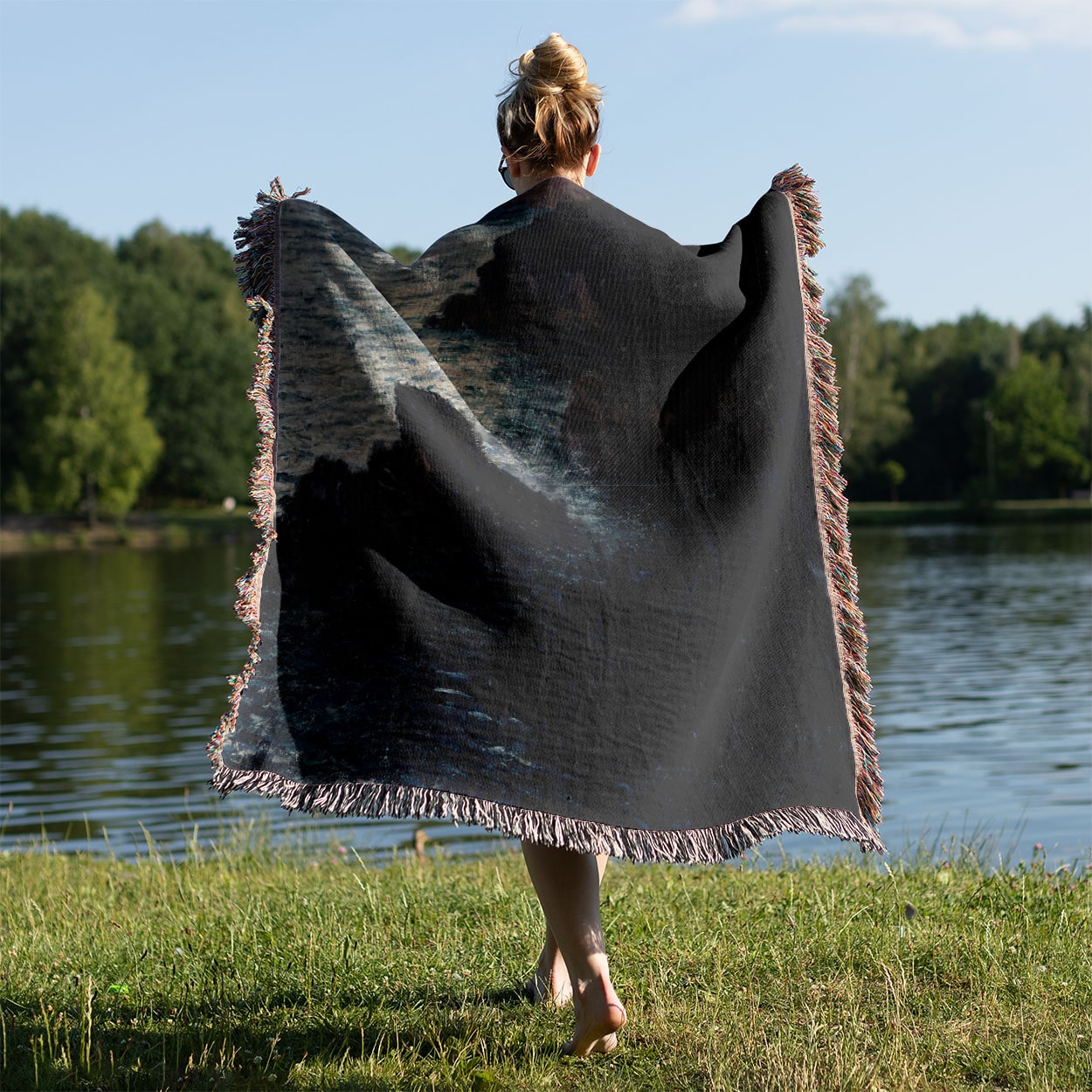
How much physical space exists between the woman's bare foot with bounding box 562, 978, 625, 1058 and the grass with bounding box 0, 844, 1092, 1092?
5cm

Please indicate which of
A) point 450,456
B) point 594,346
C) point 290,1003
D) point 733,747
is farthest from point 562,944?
point 594,346

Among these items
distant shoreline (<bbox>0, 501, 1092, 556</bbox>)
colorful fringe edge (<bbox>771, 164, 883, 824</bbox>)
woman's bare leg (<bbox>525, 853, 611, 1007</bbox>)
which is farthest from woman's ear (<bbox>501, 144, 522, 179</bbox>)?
distant shoreline (<bbox>0, 501, 1092, 556</bbox>)

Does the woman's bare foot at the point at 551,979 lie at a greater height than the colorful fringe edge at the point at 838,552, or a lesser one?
lesser

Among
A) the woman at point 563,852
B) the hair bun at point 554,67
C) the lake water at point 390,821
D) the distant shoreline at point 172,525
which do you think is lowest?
the lake water at point 390,821

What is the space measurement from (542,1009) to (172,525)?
48813mm

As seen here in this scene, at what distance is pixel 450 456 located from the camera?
9.20 feet

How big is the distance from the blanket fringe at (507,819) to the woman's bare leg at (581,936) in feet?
0.23

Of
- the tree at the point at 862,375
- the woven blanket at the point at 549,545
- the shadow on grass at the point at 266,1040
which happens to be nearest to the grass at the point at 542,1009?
the shadow on grass at the point at 266,1040

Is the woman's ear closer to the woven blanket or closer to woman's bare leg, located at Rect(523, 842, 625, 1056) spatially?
the woven blanket

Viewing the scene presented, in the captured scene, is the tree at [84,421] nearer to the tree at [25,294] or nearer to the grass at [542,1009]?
the tree at [25,294]

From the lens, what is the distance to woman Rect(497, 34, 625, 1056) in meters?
2.73

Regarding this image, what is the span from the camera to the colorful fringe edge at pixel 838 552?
2.97 meters

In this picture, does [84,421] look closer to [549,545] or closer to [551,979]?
[551,979]

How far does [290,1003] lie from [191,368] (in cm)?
5432
